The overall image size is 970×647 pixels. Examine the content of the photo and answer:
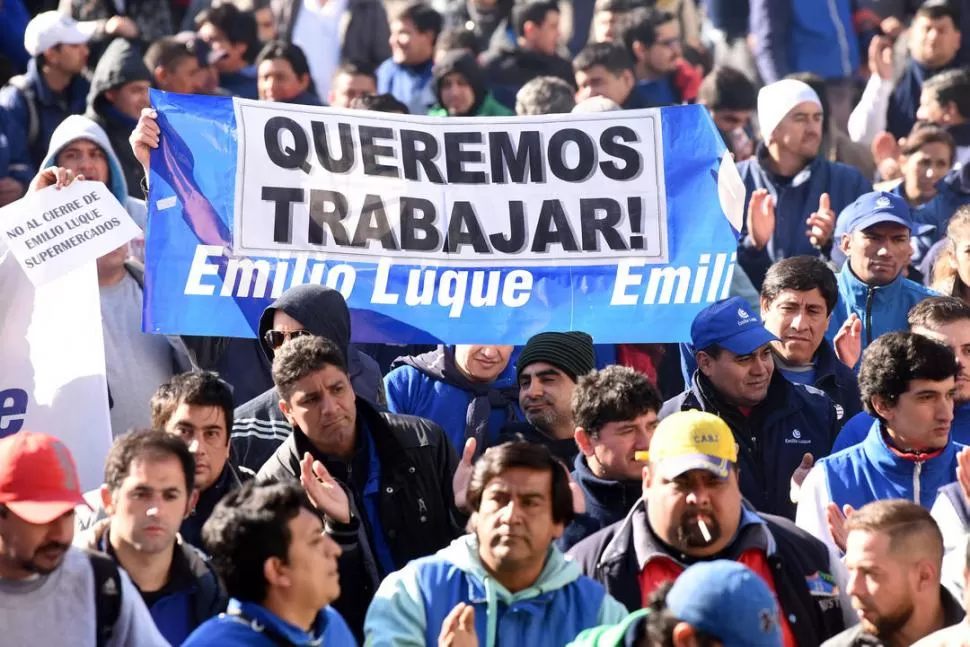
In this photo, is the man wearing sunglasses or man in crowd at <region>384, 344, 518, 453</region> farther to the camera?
man in crowd at <region>384, 344, 518, 453</region>

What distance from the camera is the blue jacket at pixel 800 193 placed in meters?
11.1

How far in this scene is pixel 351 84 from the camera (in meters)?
13.0

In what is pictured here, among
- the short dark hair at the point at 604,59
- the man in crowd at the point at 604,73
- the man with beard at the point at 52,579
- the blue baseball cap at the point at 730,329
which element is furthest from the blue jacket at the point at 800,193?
the man with beard at the point at 52,579

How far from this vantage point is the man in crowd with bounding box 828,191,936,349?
9492 millimetres

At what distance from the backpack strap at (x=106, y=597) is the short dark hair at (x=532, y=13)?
350 inches

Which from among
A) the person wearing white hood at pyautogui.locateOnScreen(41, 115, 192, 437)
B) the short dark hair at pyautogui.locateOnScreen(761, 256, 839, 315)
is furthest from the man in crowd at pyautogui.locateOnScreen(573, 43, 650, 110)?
the person wearing white hood at pyautogui.locateOnScreen(41, 115, 192, 437)

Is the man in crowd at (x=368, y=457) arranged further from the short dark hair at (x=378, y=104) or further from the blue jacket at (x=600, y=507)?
the short dark hair at (x=378, y=104)

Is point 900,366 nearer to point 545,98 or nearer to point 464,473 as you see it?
point 464,473

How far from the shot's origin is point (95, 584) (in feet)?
20.0

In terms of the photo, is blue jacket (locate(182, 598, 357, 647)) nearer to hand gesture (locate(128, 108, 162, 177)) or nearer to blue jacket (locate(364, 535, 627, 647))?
blue jacket (locate(364, 535, 627, 647))

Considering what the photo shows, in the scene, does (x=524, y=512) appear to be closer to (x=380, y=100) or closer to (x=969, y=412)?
(x=969, y=412)

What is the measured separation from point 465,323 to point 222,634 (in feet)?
11.1

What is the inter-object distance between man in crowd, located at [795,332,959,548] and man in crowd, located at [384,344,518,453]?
1.64 metres

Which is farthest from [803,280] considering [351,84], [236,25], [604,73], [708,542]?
[236,25]
